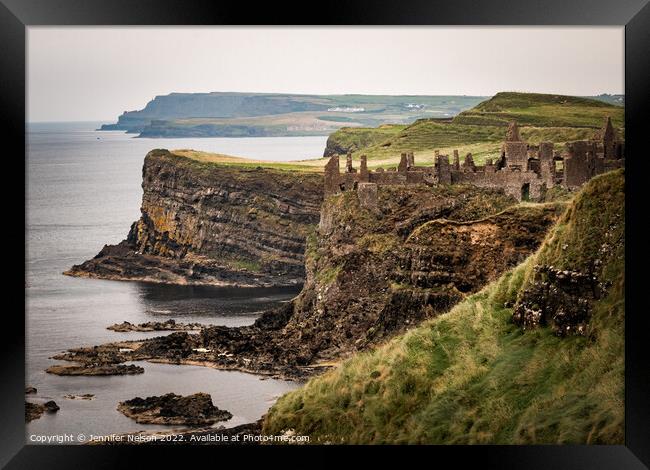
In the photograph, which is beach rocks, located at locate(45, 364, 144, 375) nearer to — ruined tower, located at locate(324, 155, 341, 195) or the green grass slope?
ruined tower, located at locate(324, 155, 341, 195)

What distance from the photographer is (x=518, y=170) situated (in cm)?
4709

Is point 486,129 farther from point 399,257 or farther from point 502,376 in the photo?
point 502,376

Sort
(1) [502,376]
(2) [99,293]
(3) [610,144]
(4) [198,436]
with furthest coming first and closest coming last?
1. (2) [99,293]
2. (3) [610,144]
3. (4) [198,436]
4. (1) [502,376]

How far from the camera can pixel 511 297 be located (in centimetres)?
2552

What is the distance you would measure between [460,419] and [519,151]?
24415mm

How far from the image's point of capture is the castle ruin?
41.8 metres

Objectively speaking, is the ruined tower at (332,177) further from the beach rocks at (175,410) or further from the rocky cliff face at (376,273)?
the beach rocks at (175,410)

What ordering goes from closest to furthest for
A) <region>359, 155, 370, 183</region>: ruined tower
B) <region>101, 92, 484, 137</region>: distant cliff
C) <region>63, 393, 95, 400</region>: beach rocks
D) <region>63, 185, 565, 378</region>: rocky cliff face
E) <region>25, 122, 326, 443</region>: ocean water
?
<region>63, 185, 565, 378</region>: rocky cliff face, <region>25, 122, 326, 443</region>: ocean water, <region>63, 393, 95, 400</region>: beach rocks, <region>101, 92, 484, 137</region>: distant cliff, <region>359, 155, 370, 183</region>: ruined tower

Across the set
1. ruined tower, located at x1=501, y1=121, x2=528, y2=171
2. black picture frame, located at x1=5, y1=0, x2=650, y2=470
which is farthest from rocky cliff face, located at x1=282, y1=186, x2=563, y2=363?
black picture frame, located at x1=5, y1=0, x2=650, y2=470

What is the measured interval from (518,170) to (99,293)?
105ft

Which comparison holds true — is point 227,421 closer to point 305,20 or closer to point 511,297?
point 511,297

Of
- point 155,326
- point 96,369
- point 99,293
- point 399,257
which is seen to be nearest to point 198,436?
point 399,257

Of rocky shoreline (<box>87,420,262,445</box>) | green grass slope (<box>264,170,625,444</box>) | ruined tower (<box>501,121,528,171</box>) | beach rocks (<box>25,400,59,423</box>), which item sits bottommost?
beach rocks (<box>25,400,59,423</box>)

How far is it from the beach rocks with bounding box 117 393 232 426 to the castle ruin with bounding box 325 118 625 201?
1123 cm
